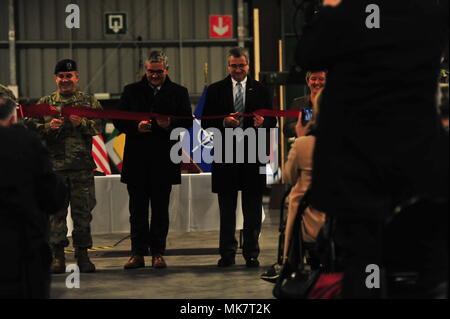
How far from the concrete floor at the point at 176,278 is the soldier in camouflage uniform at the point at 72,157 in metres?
0.28

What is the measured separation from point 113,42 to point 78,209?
13.0 meters

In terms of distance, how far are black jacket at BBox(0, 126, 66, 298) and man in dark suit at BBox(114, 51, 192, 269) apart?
3.14m

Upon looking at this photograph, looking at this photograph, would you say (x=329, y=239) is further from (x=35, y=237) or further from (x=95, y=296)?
(x=95, y=296)

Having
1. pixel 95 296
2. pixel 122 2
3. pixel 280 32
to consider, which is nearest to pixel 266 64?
pixel 280 32

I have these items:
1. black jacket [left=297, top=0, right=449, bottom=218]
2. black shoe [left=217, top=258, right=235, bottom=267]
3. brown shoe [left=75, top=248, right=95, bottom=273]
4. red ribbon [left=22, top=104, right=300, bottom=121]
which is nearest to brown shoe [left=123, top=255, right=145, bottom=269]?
brown shoe [left=75, top=248, right=95, bottom=273]

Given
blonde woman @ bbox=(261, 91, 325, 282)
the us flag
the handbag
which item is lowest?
the us flag

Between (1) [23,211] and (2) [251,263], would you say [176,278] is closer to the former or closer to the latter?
(2) [251,263]

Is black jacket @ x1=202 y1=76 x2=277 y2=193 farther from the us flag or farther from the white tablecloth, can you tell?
the us flag

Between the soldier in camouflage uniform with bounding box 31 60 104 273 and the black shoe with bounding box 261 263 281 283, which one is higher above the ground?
the soldier in camouflage uniform with bounding box 31 60 104 273

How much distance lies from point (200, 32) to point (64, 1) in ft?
10.8

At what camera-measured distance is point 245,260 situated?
275 inches

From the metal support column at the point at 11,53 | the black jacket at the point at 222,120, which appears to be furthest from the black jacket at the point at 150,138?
the metal support column at the point at 11,53

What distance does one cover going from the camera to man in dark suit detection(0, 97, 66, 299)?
3.46 metres

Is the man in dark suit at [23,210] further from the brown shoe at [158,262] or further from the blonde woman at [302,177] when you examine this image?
the brown shoe at [158,262]
